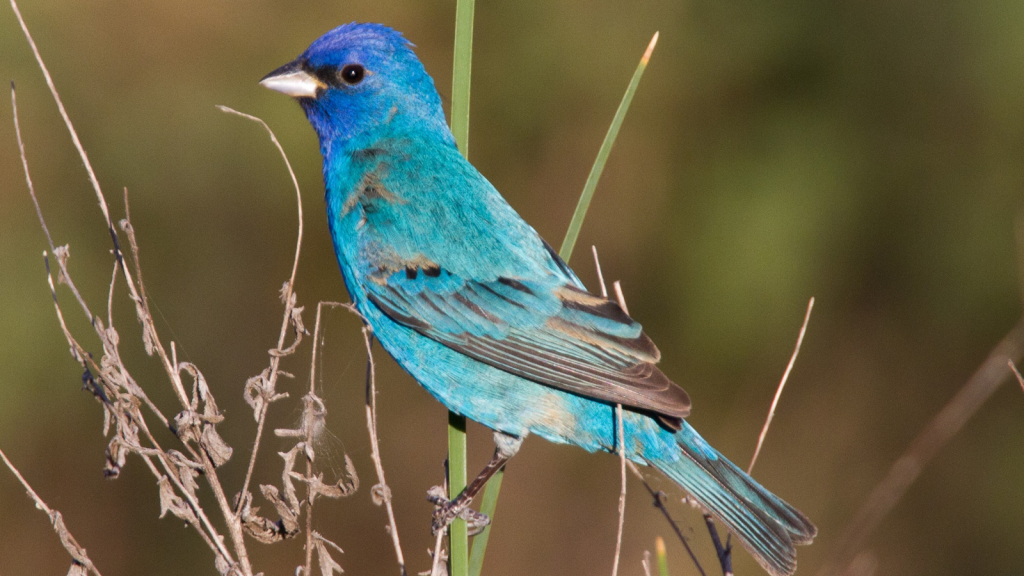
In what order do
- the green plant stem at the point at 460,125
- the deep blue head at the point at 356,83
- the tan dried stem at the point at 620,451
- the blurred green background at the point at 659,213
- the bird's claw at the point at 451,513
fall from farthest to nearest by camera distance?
the blurred green background at the point at 659,213, the deep blue head at the point at 356,83, the bird's claw at the point at 451,513, the green plant stem at the point at 460,125, the tan dried stem at the point at 620,451

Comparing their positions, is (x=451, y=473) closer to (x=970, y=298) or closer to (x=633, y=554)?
(x=633, y=554)

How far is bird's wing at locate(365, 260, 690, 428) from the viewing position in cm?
288

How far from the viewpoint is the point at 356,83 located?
3.44 meters

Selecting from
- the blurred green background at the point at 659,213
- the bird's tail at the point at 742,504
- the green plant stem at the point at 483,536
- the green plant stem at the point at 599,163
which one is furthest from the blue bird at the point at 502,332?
the blurred green background at the point at 659,213

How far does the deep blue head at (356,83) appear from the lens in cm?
344

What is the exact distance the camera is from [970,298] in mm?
4914

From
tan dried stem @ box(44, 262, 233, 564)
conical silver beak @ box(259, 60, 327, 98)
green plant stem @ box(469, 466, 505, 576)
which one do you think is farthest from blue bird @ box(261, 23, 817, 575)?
tan dried stem @ box(44, 262, 233, 564)

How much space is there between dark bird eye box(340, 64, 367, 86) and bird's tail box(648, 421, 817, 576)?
5.61 ft

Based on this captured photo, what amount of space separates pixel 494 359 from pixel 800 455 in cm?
273

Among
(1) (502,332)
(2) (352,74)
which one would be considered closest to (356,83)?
(2) (352,74)

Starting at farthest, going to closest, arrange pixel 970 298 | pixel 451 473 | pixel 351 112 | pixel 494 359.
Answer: pixel 970 298 < pixel 351 112 < pixel 494 359 < pixel 451 473

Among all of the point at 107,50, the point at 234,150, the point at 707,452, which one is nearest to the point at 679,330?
the point at 707,452

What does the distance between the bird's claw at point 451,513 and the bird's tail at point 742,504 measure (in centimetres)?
59

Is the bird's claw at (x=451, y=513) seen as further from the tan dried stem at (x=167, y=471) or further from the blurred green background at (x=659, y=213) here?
the blurred green background at (x=659, y=213)
